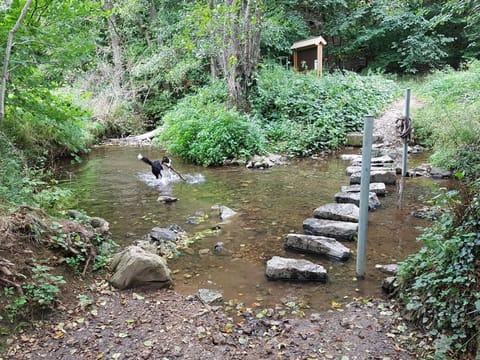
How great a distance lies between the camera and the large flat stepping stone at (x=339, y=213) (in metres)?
5.65

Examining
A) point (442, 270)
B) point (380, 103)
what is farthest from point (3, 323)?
point (380, 103)

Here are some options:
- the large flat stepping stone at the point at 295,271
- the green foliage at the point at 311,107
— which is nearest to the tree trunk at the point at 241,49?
the green foliage at the point at 311,107

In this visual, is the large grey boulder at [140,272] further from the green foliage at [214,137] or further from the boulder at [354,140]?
the boulder at [354,140]

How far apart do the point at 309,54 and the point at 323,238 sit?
1560 cm

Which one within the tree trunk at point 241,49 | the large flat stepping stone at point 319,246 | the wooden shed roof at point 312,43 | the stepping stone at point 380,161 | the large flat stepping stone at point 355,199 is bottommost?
the large flat stepping stone at point 319,246

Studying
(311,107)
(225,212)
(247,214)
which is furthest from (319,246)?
(311,107)

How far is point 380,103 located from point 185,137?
754 cm

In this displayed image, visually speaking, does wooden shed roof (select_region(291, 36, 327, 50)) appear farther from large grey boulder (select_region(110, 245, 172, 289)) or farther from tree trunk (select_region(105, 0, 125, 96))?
large grey boulder (select_region(110, 245, 172, 289))

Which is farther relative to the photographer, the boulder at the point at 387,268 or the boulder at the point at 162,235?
the boulder at the point at 162,235

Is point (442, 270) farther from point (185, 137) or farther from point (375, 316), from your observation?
point (185, 137)

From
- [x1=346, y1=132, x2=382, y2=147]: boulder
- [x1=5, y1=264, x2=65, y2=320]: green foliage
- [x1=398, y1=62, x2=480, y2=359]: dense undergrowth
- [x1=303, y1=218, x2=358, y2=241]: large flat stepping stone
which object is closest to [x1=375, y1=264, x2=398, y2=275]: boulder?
[x1=398, y1=62, x2=480, y2=359]: dense undergrowth

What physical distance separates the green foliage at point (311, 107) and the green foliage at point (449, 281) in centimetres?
834

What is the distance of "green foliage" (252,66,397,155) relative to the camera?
479 inches

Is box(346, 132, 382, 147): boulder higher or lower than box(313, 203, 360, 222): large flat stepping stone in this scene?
higher
